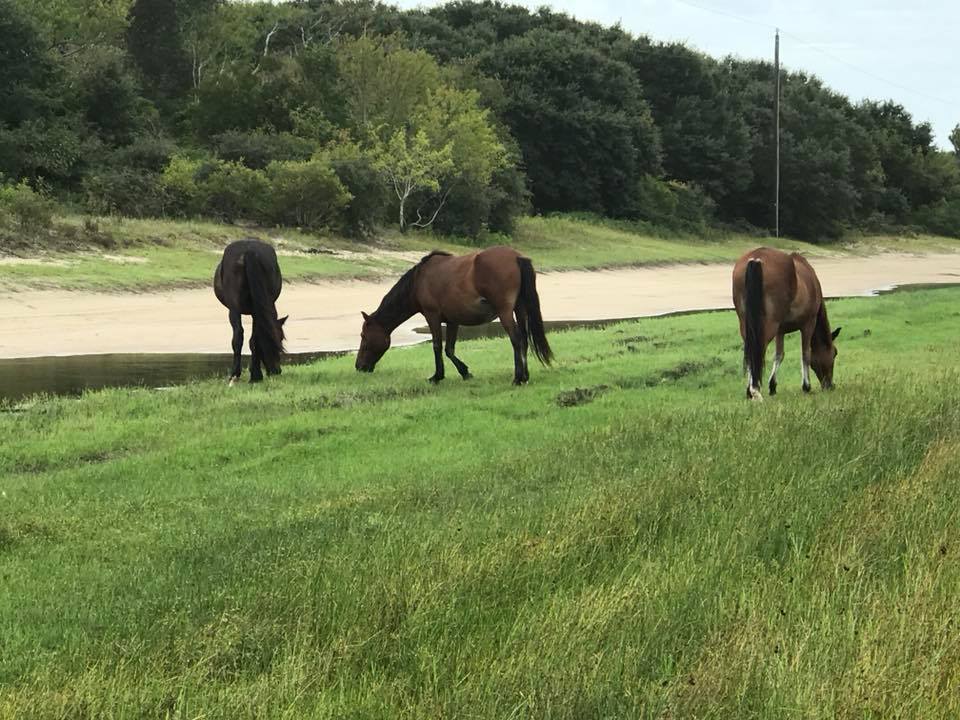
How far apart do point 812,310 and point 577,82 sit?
59945 millimetres

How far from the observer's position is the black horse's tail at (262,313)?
508 inches

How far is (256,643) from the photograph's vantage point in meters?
3.73

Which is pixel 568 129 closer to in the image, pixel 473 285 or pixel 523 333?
pixel 473 285

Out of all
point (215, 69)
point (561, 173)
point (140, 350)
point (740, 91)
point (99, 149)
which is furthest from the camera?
point (740, 91)

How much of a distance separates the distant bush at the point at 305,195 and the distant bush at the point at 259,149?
4.29 m

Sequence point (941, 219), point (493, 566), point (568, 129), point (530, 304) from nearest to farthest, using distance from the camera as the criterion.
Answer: point (493, 566) → point (530, 304) → point (568, 129) → point (941, 219)

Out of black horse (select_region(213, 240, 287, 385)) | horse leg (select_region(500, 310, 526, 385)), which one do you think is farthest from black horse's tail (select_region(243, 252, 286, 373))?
horse leg (select_region(500, 310, 526, 385))

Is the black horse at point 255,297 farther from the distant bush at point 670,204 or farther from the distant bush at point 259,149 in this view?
the distant bush at point 670,204

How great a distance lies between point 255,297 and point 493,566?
932 centimetres

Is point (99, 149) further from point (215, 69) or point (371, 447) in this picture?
point (371, 447)

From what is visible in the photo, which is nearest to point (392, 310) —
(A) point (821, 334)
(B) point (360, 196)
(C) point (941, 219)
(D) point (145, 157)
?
(A) point (821, 334)

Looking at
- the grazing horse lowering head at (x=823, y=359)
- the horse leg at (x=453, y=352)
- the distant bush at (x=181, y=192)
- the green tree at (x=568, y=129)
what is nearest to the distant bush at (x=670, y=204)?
the green tree at (x=568, y=129)

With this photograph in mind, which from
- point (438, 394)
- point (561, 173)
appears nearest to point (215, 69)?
point (561, 173)

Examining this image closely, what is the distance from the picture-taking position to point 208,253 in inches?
1180
